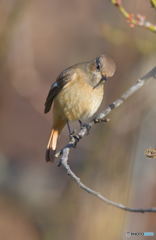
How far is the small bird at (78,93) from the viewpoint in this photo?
4.98 m

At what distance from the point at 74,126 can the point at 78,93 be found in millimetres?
1305

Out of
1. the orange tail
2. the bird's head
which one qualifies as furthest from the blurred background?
the orange tail

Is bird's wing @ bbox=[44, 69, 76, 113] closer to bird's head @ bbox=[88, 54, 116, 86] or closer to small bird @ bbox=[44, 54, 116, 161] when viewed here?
small bird @ bbox=[44, 54, 116, 161]

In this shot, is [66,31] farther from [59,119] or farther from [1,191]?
[59,119]

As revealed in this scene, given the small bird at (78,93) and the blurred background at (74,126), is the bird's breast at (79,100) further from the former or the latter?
the blurred background at (74,126)

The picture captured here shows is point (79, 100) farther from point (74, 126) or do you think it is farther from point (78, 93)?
point (74, 126)

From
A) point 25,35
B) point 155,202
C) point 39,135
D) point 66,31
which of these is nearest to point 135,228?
point 155,202

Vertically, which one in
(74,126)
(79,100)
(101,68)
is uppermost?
(101,68)

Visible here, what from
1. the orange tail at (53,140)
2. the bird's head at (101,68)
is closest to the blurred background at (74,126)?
the bird's head at (101,68)

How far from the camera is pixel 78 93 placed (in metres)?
5.03

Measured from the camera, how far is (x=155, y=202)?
7.54m

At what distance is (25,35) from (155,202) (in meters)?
2.58

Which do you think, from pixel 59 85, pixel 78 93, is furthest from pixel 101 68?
pixel 59 85

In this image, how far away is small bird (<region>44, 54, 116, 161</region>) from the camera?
4977 mm
